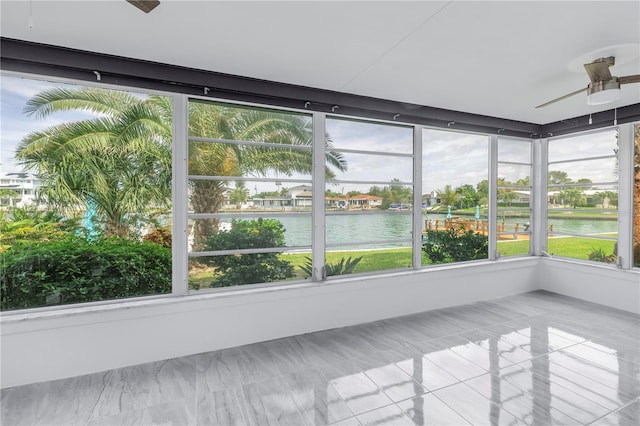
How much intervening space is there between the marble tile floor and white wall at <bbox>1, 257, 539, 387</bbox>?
121 mm

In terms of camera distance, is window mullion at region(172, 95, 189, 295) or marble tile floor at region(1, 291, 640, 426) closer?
marble tile floor at region(1, 291, 640, 426)

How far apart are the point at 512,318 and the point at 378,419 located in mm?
2722

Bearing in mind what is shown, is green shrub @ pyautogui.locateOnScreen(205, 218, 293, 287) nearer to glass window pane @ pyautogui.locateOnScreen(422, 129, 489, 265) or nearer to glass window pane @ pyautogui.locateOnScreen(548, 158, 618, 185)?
glass window pane @ pyautogui.locateOnScreen(422, 129, 489, 265)

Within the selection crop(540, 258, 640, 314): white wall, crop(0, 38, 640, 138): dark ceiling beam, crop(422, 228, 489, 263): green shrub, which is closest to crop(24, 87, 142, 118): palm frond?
crop(0, 38, 640, 138): dark ceiling beam

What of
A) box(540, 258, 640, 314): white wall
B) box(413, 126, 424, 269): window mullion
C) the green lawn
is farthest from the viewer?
box(413, 126, 424, 269): window mullion

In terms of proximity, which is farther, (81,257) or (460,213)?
(460,213)

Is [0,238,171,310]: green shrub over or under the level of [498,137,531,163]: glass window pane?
under

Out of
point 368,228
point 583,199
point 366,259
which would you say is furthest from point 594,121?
point 366,259

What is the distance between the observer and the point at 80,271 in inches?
113

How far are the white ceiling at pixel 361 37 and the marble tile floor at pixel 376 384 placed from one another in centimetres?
269

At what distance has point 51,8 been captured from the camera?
2.06m

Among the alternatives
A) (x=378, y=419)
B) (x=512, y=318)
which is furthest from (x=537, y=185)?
(x=378, y=419)

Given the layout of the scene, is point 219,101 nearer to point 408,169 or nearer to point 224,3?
point 224,3

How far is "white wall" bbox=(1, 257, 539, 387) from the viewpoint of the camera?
2561mm
